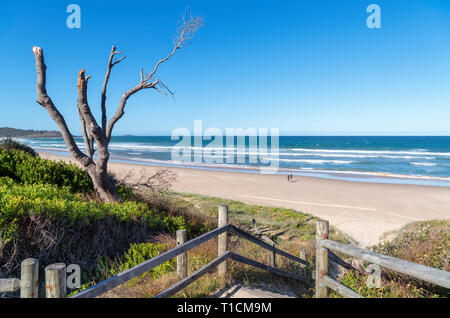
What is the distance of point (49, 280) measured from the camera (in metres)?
2.25

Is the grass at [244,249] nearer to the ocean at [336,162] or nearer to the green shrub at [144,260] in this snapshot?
the green shrub at [144,260]

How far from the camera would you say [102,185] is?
8227 mm

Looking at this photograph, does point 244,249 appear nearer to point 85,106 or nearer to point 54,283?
point 85,106

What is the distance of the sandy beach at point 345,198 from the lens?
12401mm

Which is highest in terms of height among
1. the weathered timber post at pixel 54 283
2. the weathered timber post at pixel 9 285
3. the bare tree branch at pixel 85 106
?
the bare tree branch at pixel 85 106

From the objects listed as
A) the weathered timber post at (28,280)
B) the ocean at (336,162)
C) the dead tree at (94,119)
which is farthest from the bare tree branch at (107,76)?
the ocean at (336,162)

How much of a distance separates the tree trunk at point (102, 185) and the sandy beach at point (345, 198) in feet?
22.9

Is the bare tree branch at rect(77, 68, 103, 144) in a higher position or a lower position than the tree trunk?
higher

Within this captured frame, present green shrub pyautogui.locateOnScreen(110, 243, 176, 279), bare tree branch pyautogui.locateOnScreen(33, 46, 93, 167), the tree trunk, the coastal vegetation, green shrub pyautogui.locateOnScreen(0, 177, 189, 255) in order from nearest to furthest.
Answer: the coastal vegetation → green shrub pyautogui.locateOnScreen(110, 243, 176, 279) → green shrub pyautogui.locateOnScreen(0, 177, 189, 255) → bare tree branch pyautogui.locateOnScreen(33, 46, 93, 167) → the tree trunk

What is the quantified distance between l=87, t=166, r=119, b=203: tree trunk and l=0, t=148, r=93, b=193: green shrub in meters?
1.00

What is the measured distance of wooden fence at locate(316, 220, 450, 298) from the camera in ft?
8.71

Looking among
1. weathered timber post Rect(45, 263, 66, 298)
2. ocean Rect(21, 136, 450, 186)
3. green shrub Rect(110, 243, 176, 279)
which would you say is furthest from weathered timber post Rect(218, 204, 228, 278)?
ocean Rect(21, 136, 450, 186)

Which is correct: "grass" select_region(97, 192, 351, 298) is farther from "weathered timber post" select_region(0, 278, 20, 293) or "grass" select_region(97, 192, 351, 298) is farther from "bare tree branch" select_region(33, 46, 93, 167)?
"bare tree branch" select_region(33, 46, 93, 167)

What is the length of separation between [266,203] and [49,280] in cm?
1445
